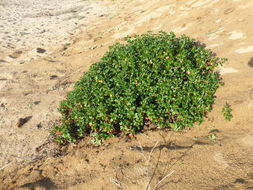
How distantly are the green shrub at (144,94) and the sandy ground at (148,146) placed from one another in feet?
0.91

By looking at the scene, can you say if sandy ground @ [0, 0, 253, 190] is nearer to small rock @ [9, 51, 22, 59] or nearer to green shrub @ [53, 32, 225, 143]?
green shrub @ [53, 32, 225, 143]

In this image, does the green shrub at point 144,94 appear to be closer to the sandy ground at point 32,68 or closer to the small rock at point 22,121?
the sandy ground at point 32,68

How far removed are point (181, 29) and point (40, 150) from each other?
20.0ft

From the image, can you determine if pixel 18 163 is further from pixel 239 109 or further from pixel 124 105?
pixel 239 109

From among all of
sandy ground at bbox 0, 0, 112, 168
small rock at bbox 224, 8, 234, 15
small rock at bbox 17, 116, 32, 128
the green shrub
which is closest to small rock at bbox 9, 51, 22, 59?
sandy ground at bbox 0, 0, 112, 168

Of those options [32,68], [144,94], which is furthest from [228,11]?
[32,68]

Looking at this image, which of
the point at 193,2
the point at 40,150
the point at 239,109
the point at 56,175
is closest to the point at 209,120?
the point at 239,109

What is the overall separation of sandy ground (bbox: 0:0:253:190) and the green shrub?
28 cm

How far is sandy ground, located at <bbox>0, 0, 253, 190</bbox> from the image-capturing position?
114 inches

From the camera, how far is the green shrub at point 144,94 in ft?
12.1

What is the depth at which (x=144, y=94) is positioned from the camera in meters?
3.81

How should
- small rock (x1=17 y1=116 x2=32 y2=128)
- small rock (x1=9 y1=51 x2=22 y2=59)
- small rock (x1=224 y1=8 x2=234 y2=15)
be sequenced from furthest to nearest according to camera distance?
1. small rock (x1=9 y1=51 x2=22 y2=59)
2. small rock (x1=224 y1=8 x2=234 y2=15)
3. small rock (x1=17 y1=116 x2=32 y2=128)

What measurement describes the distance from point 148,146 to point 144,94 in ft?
2.88

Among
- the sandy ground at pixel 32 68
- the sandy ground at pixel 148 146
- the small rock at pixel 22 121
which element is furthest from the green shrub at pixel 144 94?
the small rock at pixel 22 121
